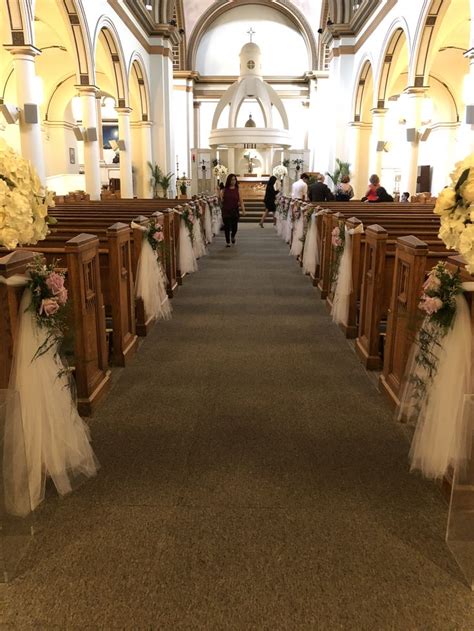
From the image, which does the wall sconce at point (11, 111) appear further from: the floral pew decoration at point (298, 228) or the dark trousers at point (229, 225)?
the floral pew decoration at point (298, 228)

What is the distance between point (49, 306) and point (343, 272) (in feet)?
11.5

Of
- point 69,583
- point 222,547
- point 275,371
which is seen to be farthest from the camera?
point 275,371

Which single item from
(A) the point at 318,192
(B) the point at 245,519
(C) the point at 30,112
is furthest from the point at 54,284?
(A) the point at 318,192

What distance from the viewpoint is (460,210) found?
243 centimetres

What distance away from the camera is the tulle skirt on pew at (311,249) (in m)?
8.21

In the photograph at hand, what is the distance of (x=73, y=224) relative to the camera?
5.91 metres

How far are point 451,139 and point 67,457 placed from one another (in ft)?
78.1

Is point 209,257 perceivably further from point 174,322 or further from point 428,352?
point 428,352

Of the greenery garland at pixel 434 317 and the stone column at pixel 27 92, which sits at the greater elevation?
the stone column at pixel 27 92

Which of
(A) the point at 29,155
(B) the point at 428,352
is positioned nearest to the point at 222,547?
(B) the point at 428,352

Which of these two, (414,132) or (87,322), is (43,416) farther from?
(414,132)

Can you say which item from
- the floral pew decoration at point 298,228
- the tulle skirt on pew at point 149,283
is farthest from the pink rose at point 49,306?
the floral pew decoration at point 298,228

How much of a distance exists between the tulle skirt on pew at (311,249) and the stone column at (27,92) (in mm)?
5128

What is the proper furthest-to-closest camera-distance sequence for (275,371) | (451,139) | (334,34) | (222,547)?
(451,139) → (334,34) → (275,371) → (222,547)
